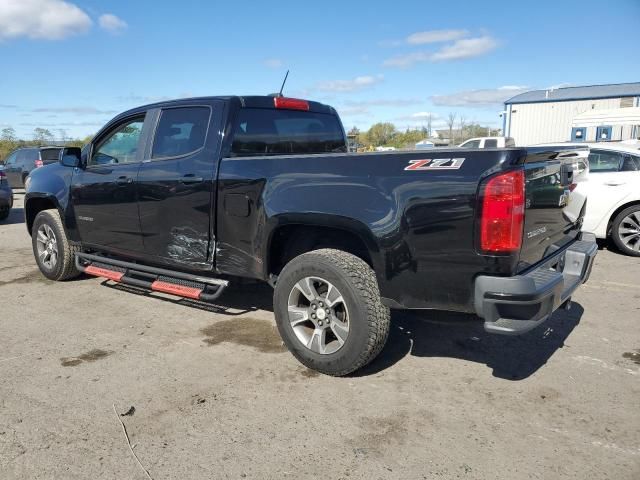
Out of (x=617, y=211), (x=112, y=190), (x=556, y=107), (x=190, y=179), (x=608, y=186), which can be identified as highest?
(x=556, y=107)

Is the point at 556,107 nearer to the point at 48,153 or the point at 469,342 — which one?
the point at 48,153

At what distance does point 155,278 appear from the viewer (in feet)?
15.4

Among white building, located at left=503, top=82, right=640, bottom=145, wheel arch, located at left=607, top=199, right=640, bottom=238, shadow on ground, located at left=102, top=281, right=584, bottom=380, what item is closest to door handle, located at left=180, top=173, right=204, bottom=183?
shadow on ground, located at left=102, top=281, right=584, bottom=380

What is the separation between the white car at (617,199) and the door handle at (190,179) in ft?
18.7

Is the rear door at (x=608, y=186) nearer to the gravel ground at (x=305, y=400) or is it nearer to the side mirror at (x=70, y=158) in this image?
the gravel ground at (x=305, y=400)

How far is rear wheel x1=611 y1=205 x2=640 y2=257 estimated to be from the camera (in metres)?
7.04

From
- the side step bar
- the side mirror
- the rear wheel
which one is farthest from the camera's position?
the rear wheel

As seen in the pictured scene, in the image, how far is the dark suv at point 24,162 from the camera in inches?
686

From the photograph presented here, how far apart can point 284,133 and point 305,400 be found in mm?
2428

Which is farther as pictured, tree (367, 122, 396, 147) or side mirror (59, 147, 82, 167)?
tree (367, 122, 396, 147)

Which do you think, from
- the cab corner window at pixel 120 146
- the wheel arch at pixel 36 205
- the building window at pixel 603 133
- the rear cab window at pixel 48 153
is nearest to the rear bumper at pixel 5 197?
the wheel arch at pixel 36 205

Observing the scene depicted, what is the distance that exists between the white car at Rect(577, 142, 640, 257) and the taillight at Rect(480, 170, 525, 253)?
5.24 m

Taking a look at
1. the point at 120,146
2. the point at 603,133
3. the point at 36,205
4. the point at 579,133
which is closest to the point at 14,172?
the point at 36,205

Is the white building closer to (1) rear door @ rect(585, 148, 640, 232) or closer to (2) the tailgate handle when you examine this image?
(1) rear door @ rect(585, 148, 640, 232)
